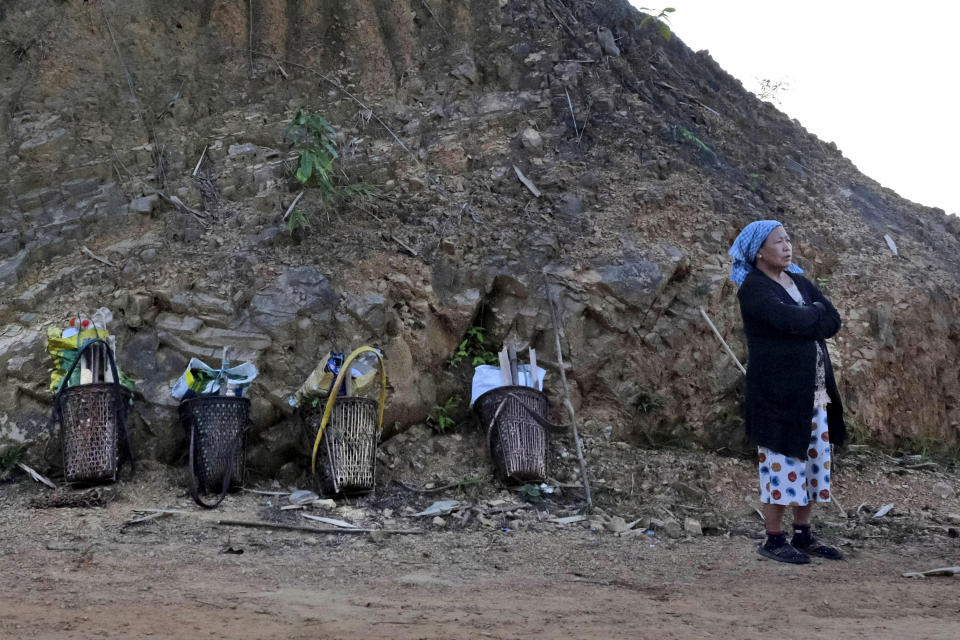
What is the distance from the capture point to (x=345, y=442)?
4621 mm

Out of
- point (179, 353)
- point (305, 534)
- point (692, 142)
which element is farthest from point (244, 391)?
point (692, 142)

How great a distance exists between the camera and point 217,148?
22.4 ft

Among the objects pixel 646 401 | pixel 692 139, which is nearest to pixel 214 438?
pixel 646 401

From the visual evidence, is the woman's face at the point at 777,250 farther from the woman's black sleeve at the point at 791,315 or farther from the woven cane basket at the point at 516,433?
the woven cane basket at the point at 516,433

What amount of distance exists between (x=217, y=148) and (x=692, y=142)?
3.94 metres

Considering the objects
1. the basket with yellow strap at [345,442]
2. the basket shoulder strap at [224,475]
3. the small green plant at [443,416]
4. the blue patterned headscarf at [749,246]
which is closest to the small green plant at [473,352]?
the small green plant at [443,416]

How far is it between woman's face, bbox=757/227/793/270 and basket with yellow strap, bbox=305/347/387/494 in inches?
84.2

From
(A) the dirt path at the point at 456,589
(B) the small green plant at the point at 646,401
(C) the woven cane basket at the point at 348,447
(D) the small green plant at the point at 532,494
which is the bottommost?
(A) the dirt path at the point at 456,589

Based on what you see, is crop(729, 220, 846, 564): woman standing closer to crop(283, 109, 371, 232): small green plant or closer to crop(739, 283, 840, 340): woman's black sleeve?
crop(739, 283, 840, 340): woman's black sleeve

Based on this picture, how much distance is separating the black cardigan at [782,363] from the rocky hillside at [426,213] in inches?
71.2

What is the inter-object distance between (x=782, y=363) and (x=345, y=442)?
7.58 ft

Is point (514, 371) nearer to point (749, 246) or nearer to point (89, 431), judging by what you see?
point (749, 246)

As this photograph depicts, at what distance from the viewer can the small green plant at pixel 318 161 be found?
6.03m

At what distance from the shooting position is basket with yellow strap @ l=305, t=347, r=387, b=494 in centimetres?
459
